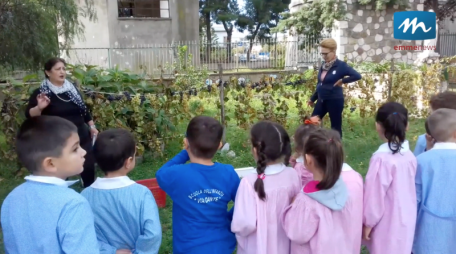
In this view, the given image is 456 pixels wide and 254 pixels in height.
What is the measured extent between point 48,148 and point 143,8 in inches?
626

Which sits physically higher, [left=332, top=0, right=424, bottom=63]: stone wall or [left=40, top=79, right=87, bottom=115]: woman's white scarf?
[left=332, top=0, right=424, bottom=63]: stone wall

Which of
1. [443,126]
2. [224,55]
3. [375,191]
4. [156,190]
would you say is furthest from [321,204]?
[224,55]

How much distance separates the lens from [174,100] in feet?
18.5

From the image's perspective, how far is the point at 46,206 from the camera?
4.89 ft

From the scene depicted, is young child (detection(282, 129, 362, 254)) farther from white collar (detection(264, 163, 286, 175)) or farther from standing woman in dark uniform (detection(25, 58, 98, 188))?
standing woman in dark uniform (detection(25, 58, 98, 188))

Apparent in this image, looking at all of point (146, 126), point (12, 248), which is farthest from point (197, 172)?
point (146, 126)

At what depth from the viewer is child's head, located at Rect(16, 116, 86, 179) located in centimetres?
159

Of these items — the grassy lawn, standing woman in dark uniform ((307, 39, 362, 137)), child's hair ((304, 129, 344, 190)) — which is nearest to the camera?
child's hair ((304, 129, 344, 190))

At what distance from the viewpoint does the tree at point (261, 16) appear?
30812 mm

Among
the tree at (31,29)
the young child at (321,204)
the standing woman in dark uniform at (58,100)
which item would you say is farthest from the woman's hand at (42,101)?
the young child at (321,204)

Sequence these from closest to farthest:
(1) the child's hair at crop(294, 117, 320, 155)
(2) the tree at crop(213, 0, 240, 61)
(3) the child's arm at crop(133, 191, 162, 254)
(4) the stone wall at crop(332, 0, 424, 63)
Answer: (3) the child's arm at crop(133, 191, 162, 254) < (1) the child's hair at crop(294, 117, 320, 155) < (4) the stone wall at crop(332, 0, 424, 63) < (2) the tree at crop(213, 0, 240, 61)

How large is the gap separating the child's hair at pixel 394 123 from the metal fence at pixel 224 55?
11950 millimetres

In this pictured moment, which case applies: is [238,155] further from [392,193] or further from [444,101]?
[392,193]

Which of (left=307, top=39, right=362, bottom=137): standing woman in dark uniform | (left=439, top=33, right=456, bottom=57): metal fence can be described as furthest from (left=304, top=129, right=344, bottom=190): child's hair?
(left=439, top=33, right=456, bottom=57): metal fence
